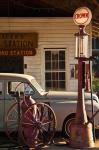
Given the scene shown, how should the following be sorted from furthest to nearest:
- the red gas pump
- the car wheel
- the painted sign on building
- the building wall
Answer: the building wall
the painted sign on building
the car wheel
the red gas pump

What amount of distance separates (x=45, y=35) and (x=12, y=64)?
168 cm

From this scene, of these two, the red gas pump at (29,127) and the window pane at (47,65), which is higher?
the window pane at (47,65)

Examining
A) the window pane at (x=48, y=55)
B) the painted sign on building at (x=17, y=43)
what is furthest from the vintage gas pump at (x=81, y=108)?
the window pane at (x=48, y=55)

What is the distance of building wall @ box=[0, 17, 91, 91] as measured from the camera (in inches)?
723

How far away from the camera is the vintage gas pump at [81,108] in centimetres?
1108

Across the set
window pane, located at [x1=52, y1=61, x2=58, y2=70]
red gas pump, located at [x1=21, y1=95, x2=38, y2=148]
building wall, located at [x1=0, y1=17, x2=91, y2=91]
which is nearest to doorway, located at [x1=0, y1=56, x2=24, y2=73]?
building wall, located at [x1=0, y1=17, x2=91, y2=91]

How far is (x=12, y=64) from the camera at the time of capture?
18.5m

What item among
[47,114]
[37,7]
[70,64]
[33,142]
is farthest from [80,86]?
[37,7]

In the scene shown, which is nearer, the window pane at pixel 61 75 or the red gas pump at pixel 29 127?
the red gas pump at pixel 29 127

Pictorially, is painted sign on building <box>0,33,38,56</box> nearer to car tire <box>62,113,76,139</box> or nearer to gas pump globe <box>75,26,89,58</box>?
car tire <box>62,113,76,139</box>

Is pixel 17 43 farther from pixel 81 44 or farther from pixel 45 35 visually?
pixel 81 44

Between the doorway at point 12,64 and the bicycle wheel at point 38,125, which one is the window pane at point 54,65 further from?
the bicycle wheel at point 38,125

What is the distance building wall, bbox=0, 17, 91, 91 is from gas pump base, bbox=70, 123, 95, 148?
286 inches

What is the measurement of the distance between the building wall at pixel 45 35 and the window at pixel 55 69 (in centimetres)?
20
